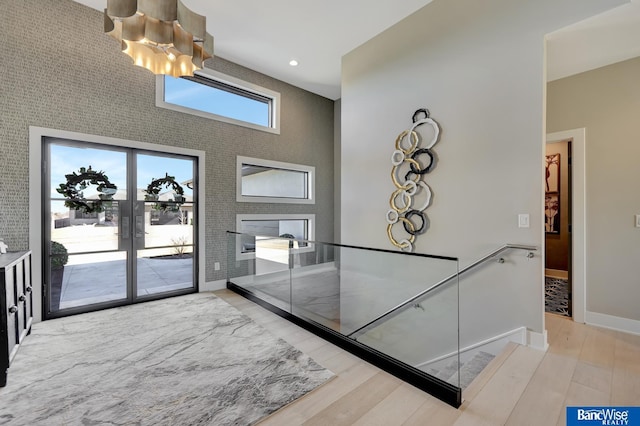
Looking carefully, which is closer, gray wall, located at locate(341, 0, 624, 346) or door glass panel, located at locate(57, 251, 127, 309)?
gray wall, located at locate(341, 0, 624, 346)

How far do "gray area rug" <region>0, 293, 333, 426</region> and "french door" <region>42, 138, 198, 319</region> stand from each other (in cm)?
50

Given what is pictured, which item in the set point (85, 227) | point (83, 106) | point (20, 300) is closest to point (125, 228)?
point (85, 227)

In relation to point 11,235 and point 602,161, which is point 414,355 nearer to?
point 602,161

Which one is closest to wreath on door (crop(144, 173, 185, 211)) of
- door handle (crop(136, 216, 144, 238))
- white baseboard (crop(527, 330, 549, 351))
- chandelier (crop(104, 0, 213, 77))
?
door handle (crop(136, 216, 144, 238))

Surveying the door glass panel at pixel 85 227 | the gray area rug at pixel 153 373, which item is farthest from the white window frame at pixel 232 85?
the gray area rug at pixel 153 373

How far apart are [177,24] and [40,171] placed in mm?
2474

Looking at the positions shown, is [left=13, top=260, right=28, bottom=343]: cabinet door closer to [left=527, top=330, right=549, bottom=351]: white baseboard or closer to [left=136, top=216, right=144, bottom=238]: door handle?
[left=136, top=216, right=144, bottom=238]: door handle

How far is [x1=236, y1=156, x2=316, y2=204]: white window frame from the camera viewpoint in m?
4.77

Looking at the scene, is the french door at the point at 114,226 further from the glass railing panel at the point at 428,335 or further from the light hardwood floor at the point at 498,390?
the glass railing panel at the point at 428,335

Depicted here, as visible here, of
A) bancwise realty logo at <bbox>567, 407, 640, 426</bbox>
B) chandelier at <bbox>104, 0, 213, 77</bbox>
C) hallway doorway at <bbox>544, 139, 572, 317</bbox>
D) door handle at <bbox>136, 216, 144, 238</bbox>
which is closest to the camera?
bancwise realty logo at <bbox>567, 407, 640, 426</bbox>

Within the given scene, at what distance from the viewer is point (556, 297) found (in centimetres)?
417

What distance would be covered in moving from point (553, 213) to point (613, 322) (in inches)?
123

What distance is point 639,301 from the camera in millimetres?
2953

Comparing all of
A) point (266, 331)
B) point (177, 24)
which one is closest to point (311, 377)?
Result: point (266, 331)
